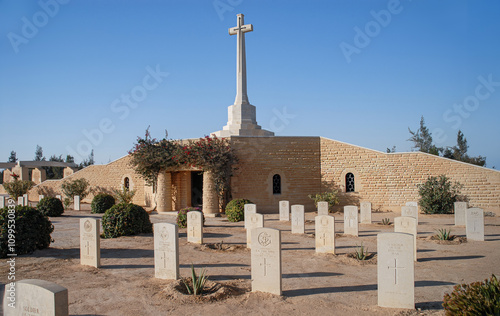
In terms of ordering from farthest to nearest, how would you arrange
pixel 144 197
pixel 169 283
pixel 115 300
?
pixel 144 197 → pixel 169 283 → pixel 115 300

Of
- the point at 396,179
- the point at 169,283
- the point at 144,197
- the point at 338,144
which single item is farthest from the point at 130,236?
the point at 396,179

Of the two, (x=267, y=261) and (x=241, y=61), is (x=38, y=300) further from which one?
(x=241, y=61)

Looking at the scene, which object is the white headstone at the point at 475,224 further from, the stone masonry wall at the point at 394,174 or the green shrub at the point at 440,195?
the stone masonry wall at the point at 394,174

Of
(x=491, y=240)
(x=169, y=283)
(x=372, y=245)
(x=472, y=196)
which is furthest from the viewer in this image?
(x=472, y=196)

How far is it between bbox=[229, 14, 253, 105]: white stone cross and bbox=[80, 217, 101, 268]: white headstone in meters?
13.6

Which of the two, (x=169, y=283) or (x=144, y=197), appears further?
(x=144, y=197)

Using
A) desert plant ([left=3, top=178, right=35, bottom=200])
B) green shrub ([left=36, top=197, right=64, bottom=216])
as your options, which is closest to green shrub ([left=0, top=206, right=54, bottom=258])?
green shrub ([left=36, top=197, right=64, bottom=216])

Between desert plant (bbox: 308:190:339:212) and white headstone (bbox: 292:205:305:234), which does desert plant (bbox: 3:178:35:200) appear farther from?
white headstone (bbox: 292:205:305:234)

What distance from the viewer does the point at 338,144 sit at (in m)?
19.7

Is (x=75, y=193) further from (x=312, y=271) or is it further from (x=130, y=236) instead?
(x=312, y=271)

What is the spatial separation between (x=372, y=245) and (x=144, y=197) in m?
15.9

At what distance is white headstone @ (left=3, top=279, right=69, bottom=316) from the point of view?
3.35 meters

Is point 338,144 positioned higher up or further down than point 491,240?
higher up

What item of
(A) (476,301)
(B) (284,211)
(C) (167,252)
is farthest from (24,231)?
(B) (284,211)
